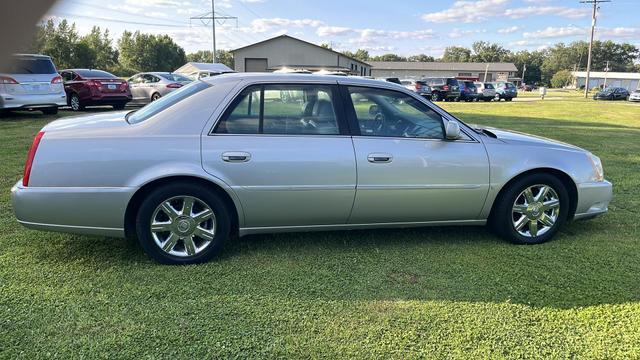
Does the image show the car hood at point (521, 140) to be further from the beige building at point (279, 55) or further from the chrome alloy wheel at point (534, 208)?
the beige building at point (279, 55)

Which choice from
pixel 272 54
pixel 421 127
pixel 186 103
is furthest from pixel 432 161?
pixel 272 54

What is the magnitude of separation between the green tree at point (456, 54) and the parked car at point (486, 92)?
113948 millimetres

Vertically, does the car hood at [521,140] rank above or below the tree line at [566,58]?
below

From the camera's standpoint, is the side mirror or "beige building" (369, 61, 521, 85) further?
"beige building" (369, 61, 521, 85)

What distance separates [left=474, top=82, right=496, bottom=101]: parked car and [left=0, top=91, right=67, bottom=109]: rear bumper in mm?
29267

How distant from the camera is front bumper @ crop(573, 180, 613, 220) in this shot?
4.42 m

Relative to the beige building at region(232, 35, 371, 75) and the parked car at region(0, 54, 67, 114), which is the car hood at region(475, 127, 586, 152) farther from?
the beige building at region(232, 35, 371, 75)

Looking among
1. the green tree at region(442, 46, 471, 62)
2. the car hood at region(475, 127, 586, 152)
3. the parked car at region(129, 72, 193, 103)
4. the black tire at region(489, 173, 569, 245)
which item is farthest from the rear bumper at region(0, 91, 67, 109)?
the green tree at region(442, 46, 471, 62)

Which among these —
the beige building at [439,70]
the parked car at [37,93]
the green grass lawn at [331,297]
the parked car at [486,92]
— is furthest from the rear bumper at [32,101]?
the beige building at [439,70]

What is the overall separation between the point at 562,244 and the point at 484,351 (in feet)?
6.75

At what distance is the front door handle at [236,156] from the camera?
3.69 metres

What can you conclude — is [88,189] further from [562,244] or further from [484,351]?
[562,244]

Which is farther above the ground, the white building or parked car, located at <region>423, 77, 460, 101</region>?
the white building

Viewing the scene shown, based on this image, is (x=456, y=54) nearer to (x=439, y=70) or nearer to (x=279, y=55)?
(x=439, y=70)
